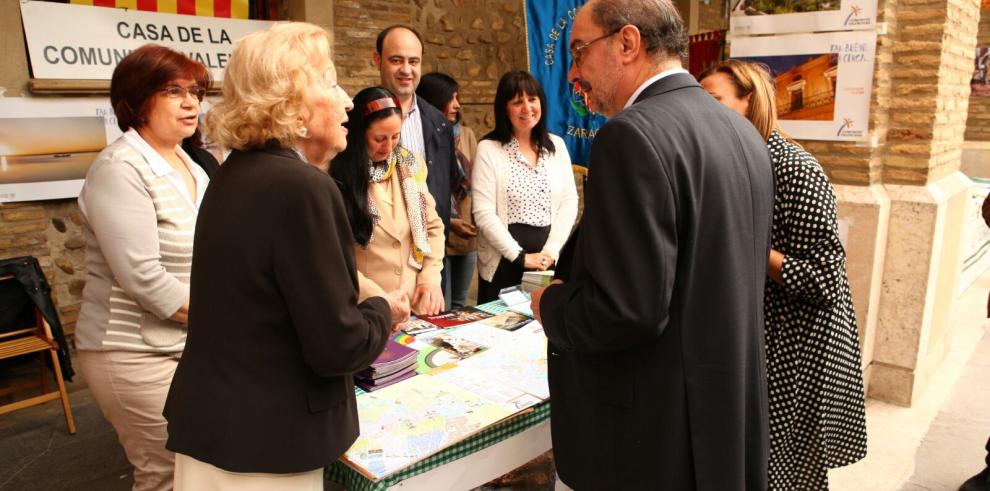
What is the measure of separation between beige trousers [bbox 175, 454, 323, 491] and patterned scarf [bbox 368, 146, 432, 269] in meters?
1.27

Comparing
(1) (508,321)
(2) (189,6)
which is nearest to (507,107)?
(1) (508,321)

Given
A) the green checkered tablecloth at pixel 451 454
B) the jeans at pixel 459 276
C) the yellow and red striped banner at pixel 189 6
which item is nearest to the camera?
the green checkered tablecloth at pixel 451 454

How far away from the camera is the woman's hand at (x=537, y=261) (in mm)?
3309

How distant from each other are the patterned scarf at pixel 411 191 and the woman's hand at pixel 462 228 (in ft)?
2.71

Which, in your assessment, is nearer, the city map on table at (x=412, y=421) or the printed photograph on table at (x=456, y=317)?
the city map on table at (x=412, y=421)

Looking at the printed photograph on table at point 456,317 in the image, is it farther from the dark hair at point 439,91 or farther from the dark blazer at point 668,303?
the dark hair at point 439,91

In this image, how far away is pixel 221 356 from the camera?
1273mm

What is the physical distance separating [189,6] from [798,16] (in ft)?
13.0

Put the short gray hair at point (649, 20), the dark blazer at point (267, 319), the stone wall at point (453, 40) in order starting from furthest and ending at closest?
the stone wall at point (453, 40) → the short gray hair at point (649, 20) → the dark blazer at point (267, 319)

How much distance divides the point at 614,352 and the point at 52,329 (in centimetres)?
343

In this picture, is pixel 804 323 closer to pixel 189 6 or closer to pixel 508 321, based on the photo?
pixel 508 321

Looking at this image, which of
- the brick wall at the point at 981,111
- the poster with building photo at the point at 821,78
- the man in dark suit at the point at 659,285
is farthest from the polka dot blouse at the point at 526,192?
the brick wall at the point at 981,111

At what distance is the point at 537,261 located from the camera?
3324mm

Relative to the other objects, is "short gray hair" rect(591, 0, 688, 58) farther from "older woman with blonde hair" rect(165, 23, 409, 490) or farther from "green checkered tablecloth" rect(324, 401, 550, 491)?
"green checkered tablecloth" rect(324, 401, 550, 491)
